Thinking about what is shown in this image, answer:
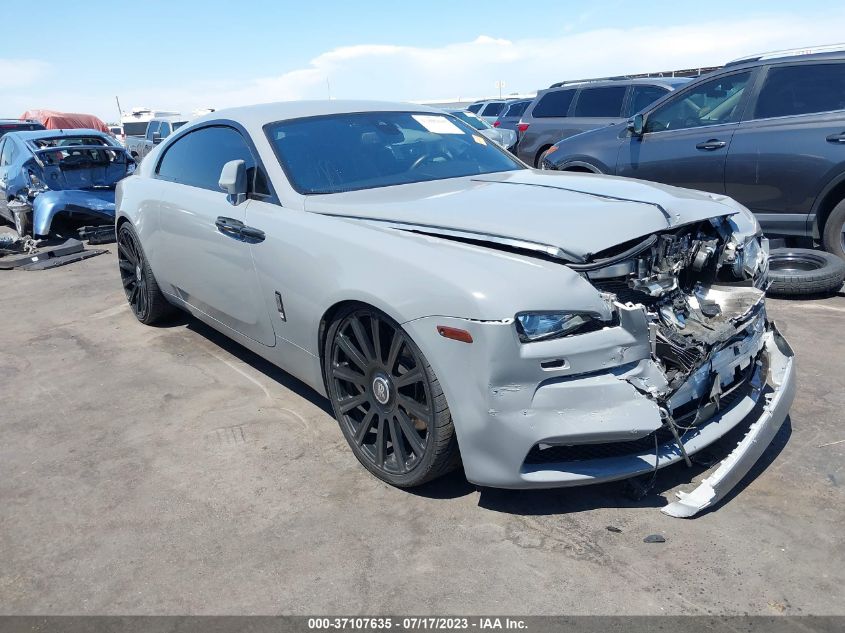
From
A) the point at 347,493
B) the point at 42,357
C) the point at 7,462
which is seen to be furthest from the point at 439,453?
the point at 42,357

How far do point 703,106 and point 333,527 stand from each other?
17.4ft

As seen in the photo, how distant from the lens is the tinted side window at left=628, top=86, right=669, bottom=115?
9805mm

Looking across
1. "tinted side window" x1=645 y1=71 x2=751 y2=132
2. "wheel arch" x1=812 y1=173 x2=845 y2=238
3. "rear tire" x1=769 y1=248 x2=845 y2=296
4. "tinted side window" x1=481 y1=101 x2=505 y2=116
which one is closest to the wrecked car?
"rear tire" x1=769 y1=248 x2=845 y2=296

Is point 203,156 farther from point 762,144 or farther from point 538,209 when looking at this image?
point 762,144

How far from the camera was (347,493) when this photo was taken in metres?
3.04

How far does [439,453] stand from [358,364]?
0.56m

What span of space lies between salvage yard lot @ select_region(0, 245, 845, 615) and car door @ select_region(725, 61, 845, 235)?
203cm

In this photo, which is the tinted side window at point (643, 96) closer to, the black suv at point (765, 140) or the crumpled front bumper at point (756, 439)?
the black suv at point (765, 140)

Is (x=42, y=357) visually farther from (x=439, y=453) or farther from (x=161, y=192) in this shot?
(x=439, y=453)

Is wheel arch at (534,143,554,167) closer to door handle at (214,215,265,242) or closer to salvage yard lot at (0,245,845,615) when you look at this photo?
salvage yard lot at (0,245,845,615)

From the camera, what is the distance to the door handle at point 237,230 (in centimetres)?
356

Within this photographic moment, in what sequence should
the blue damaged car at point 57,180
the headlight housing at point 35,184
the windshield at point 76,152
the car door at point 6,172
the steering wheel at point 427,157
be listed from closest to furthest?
the steering wheel at point 427,157 < the blue damaged car at point 57,180 < the headlight housing at point 35,184 < the windshield at point 76,152 < the car door at point 6,172

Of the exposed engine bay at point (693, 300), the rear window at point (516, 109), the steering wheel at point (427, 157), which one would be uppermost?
the steering wheel at point (427, 157)

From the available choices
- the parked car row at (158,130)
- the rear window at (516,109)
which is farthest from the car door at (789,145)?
the parked car row at (158,130)
